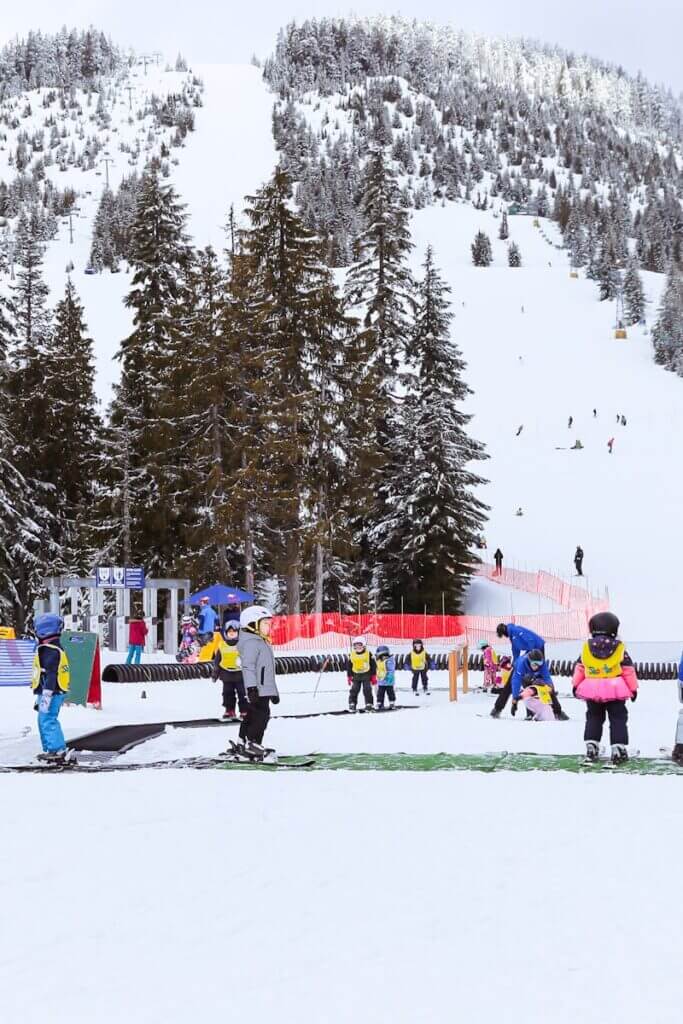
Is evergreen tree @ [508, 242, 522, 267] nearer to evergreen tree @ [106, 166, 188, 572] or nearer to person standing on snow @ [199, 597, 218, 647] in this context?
evergreen tree @ [106, 166, 188, 572]

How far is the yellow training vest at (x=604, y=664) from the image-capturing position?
10.1m

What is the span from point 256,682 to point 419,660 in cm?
1145

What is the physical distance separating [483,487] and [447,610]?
69.7ft

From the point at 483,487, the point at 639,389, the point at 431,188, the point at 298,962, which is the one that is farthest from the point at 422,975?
the point at 431,188

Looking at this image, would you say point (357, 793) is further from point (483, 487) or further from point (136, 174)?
point (136, 174)

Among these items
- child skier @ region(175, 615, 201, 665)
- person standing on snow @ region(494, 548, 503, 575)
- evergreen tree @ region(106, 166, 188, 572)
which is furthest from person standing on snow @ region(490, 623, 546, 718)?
person standing on snow @ region(494, 548, 503, 575)

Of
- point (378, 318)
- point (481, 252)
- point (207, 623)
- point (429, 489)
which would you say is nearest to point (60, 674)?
point (207, 623)

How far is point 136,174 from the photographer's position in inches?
7303

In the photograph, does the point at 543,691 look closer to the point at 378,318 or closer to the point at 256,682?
the point at 256,682

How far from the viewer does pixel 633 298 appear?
106375mm

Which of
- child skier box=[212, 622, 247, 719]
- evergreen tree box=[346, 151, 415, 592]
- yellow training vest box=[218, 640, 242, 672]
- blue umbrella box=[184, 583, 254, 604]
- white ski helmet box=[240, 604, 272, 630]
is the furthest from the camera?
evergreen tree box=[346, 151, 415, 592]

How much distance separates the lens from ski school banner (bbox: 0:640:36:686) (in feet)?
66.2

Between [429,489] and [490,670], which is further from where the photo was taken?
[429,489]

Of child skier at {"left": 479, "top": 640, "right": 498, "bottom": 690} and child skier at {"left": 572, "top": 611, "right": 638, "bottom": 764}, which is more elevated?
child skier at {"left": 572, "top": 611, "right": 638, "bottom": 764}
